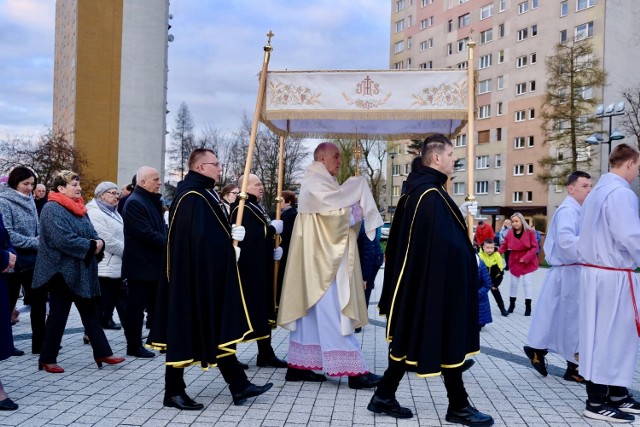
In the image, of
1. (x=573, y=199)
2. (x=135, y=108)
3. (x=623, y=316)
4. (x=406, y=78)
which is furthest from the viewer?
(x=135, y=108)

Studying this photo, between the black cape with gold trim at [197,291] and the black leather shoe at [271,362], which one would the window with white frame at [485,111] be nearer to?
the black leather shoe at [271,362]

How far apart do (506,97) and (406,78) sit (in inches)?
2007

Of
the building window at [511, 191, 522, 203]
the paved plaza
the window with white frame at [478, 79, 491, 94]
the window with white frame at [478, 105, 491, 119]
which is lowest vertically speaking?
the paved plaza

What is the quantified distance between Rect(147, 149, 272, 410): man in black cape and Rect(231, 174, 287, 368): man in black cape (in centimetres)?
118

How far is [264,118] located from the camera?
7105 millimetres

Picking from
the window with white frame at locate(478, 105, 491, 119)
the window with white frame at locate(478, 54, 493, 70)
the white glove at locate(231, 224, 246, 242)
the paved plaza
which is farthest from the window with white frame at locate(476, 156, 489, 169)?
the white glove at locate(231, 224, 246, 242)

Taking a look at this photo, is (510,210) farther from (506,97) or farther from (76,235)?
(76,235)

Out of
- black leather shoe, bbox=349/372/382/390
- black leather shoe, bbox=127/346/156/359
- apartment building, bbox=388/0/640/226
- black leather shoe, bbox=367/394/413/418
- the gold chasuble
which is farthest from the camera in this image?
apartment building, bbox=388/0/640/226

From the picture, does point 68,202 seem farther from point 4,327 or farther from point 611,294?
point 611,294

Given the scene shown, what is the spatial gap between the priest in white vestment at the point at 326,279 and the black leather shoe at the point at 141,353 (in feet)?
6.16

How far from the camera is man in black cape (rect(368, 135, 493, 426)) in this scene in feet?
16.2

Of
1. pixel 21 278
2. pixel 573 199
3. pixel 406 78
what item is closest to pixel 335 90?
pixel 406 78

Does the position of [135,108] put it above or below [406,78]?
above

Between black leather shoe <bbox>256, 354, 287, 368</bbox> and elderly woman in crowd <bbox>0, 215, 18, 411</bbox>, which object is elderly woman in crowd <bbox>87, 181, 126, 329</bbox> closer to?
black leather shoe <bbox>256, 354, 287, 368</bbox>
